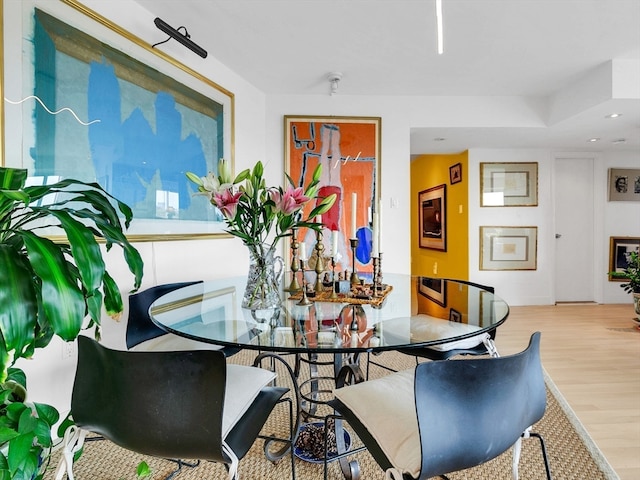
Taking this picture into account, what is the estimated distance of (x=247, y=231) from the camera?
1.50 meters

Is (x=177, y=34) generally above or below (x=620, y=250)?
above

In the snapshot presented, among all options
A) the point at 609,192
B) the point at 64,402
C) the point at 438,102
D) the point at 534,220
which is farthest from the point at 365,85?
the point at 609,192

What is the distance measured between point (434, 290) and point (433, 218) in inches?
179

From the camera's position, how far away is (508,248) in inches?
197

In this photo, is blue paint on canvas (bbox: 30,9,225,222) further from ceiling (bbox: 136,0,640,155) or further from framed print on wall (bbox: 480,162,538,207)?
framed print on wall (bbox: 480,162,538,207)

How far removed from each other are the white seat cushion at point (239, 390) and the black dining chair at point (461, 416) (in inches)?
15.4

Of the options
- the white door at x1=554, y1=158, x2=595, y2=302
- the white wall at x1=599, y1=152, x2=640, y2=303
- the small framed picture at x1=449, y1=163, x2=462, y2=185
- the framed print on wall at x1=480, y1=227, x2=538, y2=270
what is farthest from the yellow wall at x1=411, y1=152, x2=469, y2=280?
the white wall at x1=599, y1=152, x2=640, y2=303

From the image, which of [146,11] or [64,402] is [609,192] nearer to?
[146,11]

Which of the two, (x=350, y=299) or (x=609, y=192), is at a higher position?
(x=609, y=192)

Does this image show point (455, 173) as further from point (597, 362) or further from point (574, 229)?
point (597, 362)

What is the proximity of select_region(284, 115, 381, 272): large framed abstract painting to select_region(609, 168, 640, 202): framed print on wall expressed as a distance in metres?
3.65

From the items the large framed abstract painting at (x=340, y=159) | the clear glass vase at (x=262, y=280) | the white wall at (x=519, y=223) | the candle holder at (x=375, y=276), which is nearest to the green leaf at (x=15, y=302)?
the clear glass vase at (x=262, y=280)

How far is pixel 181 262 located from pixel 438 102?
10.1ft

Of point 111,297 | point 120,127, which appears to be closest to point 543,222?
point 120,127
